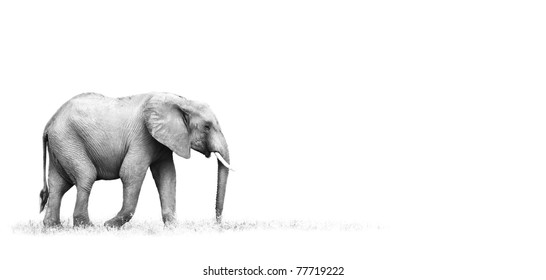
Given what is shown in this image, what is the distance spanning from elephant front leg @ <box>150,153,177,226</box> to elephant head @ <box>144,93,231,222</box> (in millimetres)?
387

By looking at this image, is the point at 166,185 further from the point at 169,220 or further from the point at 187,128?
the point at 187,128

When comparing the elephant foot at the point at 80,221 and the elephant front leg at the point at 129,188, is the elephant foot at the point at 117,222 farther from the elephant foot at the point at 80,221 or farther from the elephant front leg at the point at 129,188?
the elephant foot at the point at 80,221

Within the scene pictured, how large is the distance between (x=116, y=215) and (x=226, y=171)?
1.39 m

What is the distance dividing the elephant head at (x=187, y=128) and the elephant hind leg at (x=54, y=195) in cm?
132

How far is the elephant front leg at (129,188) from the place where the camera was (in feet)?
38.2

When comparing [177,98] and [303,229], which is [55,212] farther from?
[303,229]

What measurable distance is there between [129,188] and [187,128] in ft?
3.23

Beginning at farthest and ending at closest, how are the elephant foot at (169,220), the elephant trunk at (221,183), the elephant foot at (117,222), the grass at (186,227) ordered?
1. the elephant trunk at (221,183)
2. the elephant foot at (169,220)
3. the elephant foot at (117,222)
4. the grass at (186,227)

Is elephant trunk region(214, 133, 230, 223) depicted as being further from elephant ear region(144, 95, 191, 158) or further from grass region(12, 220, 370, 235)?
elephant ear region(144, 95, 191, 158)

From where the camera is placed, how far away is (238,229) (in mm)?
11727

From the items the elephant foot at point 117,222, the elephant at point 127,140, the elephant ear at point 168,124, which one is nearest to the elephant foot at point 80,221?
the elephant at point 127,140

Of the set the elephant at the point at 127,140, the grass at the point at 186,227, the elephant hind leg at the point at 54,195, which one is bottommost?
the grass at the point at 186,227

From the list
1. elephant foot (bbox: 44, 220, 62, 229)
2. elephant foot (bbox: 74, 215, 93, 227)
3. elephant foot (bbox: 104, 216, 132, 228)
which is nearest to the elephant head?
elephant foot (bbox: 104, 216, 132, 228)

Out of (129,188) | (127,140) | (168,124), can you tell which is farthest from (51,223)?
(168,124)
